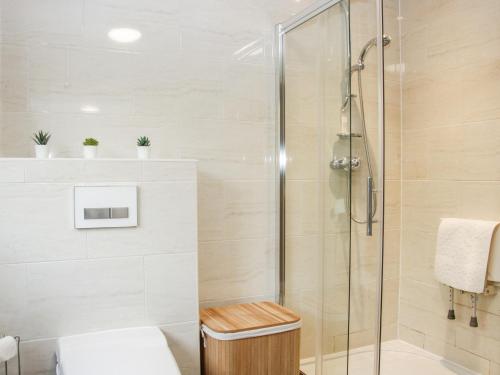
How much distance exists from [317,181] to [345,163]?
0.72 ft

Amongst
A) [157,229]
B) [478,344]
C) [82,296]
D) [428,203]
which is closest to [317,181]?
[157,229]

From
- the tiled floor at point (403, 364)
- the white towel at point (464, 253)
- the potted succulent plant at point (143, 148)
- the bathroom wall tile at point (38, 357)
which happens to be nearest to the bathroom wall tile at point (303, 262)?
the tiled floor at point (403, 364)

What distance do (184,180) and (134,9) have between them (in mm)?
774

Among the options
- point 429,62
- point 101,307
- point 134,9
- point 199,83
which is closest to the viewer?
point 101,307

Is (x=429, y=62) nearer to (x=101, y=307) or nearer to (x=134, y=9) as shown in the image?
(x=134, y=9)

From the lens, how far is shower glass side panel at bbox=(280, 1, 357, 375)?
1.70 meters

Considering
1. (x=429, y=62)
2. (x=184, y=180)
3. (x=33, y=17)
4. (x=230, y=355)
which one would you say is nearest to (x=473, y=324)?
(x=230, y=355)

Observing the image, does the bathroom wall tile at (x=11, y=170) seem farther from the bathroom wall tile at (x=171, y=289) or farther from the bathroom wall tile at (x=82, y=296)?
the bathroom wall tile at (x=171, y=289)

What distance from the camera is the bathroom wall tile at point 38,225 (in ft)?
4.99

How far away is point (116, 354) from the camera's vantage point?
1444mm

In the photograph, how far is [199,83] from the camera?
2000mm

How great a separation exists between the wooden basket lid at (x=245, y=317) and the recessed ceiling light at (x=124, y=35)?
1.20 metres

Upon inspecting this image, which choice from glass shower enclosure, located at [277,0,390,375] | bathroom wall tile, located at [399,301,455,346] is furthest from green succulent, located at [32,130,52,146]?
bathroom wall tile, located at [399,301,455,346]

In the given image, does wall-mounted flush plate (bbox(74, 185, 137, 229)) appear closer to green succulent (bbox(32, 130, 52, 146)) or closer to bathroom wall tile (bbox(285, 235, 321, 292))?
green succulent (bbox(32, 130, 52, 146))
